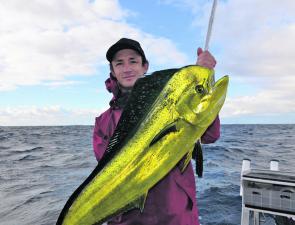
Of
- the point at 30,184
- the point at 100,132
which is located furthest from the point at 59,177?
the point at 100,132

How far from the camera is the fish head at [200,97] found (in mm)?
1598

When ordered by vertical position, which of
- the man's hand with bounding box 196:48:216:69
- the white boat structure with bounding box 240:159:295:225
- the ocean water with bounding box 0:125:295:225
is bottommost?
the ocean water with bounding box 0:125:295:225

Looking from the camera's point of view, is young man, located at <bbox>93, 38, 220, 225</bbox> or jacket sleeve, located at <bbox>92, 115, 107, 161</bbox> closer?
young man, located at <bbox>93, 38, 220, 225</bbox>

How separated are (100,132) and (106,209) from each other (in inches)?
44.3

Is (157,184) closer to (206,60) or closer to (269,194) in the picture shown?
(206,60)

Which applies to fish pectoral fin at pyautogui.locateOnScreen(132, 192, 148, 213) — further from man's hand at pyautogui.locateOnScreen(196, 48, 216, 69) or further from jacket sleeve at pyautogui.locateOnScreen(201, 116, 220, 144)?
jacket sleeve at pyautogui.locateOnScreen(201, 116, 220, 144)

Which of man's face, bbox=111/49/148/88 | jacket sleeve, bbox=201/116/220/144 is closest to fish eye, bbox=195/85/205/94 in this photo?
jacket sleeve, bbox=201/116/220/144

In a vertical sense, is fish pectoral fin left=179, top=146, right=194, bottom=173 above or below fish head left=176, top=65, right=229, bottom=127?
Result: below

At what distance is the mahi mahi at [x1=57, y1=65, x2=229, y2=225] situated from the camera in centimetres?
160

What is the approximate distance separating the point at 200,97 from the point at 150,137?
0.30m

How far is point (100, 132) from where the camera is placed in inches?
110

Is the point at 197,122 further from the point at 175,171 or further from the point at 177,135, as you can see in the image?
the point at 175,171

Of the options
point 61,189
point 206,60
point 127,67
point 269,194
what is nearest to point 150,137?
point 206,60

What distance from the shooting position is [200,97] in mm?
1617
